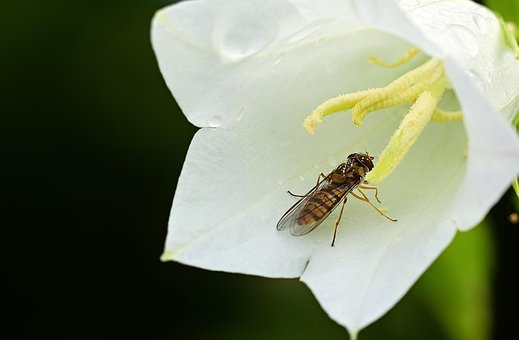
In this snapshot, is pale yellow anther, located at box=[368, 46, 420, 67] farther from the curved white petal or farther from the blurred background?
the blurred background

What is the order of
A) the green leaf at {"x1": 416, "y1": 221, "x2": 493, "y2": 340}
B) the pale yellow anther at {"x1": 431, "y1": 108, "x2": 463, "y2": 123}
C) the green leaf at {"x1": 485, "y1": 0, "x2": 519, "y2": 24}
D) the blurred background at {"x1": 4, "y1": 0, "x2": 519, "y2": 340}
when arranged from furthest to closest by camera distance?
the blurred background at {"x1": 4, "y1": 0, "x2": 519, "y2": 340} → the green leaf at {"x1": 416, "y1": 221, "x2": 493, "y2": 340} → the green leaf at {"x1": 485, "y1": 0, "x2": 519, "y2": 24} → the pale yellow anther at {"x1": 431, "y1": 108, "x2": 463, "y2": 123}

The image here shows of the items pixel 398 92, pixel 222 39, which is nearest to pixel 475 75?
pixel 398 92

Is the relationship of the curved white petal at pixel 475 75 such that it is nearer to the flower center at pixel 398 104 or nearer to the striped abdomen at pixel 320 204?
the flower center at pixel 398 104

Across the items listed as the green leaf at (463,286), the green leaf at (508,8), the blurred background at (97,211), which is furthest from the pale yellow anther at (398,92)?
the blurred background at (97,211)

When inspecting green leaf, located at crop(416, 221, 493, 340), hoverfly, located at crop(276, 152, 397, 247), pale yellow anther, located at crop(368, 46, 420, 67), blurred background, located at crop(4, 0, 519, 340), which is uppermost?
pale yellow anther, located at crop(368, 46, 420, 67)

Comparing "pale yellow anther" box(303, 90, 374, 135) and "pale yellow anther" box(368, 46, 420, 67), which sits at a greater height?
"pale yellow anther" box(303, 90, 374, 135)

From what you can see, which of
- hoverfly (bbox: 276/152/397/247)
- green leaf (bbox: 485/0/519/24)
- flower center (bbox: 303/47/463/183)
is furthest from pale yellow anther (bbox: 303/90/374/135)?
green leaf (bbox: 485/0/519/24)
